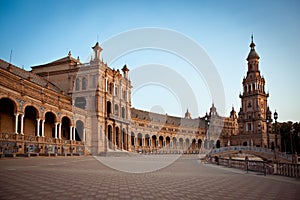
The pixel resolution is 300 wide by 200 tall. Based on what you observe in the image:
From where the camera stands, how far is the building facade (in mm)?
26892

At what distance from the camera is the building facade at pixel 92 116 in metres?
26.9

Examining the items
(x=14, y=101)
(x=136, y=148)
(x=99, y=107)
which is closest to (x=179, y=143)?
(x=136, y=148)

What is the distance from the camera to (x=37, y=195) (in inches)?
282

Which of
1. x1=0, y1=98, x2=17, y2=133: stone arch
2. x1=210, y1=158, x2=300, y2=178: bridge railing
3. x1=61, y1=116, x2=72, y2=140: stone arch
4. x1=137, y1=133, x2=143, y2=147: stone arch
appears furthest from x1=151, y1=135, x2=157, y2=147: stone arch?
x1=210, y1=158, x2=300, y2=178: bridge railing

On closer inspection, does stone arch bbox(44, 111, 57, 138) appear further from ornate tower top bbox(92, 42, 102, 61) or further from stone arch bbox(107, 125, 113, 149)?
ornate tower top bbox(92, 42, 102, 61)

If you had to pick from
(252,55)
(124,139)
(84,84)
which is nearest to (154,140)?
(124,139)

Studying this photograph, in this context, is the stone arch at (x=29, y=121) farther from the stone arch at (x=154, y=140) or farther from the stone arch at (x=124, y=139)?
the stone arch at (x=154, y=140)

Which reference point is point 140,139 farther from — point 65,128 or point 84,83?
point 65,128

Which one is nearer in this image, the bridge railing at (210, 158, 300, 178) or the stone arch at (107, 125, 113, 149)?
the bridge railing at (210, 158, 300, 178)

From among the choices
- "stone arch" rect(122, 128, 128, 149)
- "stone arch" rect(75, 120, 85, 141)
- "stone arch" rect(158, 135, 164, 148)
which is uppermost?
"stone arch" rect(75, 120, 85, 141)

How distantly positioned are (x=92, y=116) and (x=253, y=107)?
5795 centimetres

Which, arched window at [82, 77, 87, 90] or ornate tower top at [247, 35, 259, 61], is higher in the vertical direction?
ornate tower top at [247, 35, 259, 61]

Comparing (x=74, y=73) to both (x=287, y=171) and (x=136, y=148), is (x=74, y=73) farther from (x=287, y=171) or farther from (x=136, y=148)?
(x=287, y=171)

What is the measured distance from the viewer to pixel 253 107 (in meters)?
82.5
